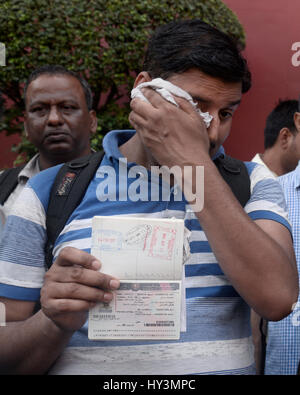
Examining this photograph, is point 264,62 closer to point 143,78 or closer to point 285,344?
point 285,344

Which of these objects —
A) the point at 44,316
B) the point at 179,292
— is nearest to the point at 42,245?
the point at 44,316

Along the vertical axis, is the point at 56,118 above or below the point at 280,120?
below

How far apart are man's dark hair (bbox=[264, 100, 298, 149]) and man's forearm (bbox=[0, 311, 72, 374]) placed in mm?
3848

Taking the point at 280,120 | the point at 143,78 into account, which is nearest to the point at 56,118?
the point at 143,78

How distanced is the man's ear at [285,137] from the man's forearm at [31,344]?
3768 mm

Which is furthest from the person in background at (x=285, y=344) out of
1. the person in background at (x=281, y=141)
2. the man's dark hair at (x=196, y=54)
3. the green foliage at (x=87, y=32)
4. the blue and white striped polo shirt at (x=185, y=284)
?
the green foliage at (x=87, y=32)

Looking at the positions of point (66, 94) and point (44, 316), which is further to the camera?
point (66, 94)

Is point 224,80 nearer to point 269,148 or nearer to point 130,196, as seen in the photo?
point 130,196

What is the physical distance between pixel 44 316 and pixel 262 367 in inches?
55.8

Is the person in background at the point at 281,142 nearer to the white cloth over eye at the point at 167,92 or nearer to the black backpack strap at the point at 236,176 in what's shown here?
the black backpack strap at the point at 236,176

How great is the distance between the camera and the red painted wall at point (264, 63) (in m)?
5.84

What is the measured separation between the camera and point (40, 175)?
1.92 m

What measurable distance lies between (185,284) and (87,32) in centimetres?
411

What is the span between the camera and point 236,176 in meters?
1.92
